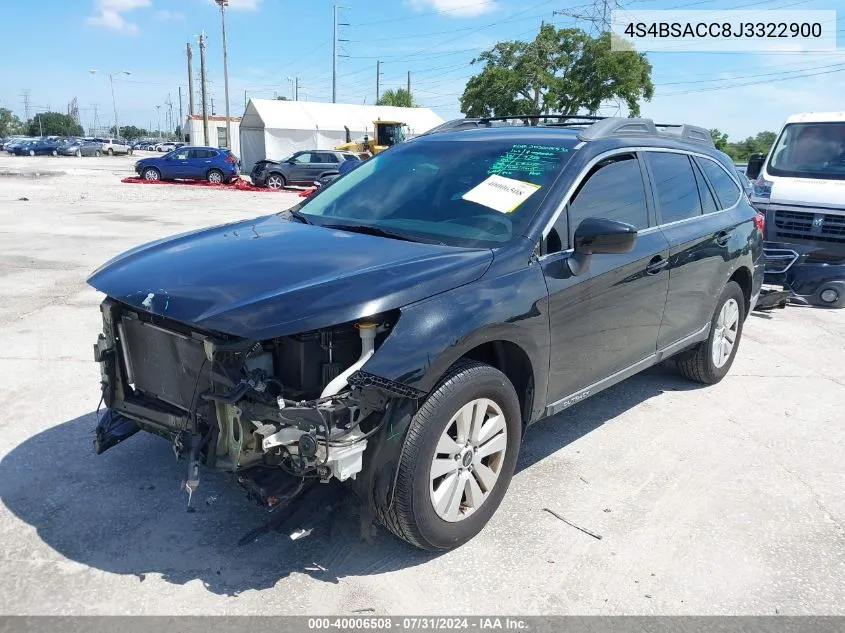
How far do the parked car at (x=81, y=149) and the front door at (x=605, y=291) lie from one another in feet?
220

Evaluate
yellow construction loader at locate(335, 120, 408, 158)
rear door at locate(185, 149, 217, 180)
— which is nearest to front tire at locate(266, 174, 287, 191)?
rear door at locate(185, 149, 217, 180)

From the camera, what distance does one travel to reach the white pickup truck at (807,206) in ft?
28.4

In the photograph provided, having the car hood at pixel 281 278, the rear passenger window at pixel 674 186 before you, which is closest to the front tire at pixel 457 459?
the car hood at pixel 281 278

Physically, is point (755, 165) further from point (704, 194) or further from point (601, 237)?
point (601, 237)

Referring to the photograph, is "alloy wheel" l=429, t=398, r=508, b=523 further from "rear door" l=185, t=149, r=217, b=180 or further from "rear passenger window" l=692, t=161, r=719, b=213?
"rear door" l=185, t=149, r=217, b=180

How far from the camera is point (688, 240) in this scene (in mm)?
4617

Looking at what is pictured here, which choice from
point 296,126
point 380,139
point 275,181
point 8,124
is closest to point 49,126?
point 8,124

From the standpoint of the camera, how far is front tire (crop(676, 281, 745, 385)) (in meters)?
5.33

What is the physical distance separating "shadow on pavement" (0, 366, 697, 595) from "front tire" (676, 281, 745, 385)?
1958 millimetres

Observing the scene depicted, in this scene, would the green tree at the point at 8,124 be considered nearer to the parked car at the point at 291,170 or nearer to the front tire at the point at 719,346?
the parked car at the point at 291,170

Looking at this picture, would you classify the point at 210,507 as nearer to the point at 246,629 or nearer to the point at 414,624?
the point at 246,629

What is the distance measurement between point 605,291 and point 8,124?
147 metres

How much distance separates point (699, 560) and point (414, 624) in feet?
4.69

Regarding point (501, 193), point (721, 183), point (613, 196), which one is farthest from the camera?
point (721, 183)
